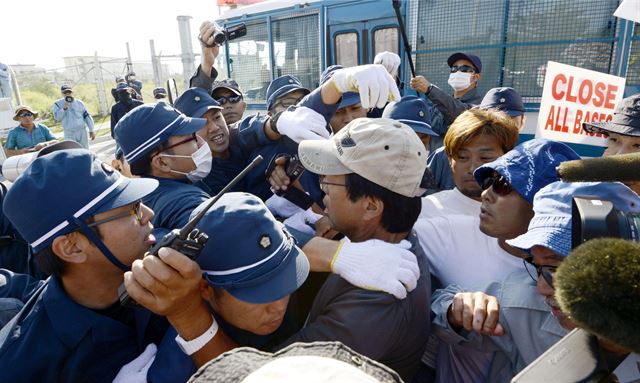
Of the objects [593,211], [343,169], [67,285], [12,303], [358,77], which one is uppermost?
[358,77]

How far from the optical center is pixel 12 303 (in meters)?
1.64

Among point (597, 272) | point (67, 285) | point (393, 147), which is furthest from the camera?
point (393, 147)

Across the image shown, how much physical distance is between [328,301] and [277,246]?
307mm

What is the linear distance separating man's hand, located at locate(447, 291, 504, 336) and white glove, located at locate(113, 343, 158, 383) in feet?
3.30

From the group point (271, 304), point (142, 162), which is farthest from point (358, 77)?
point (271, 304)

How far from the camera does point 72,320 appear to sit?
1.37 metres

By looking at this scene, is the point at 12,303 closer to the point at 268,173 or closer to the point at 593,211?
the point at 268,173

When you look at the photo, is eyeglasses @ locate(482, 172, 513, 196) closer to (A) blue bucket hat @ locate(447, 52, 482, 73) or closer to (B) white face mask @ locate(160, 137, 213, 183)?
(B) white face mask @ locate(160, 137, 213, 183)

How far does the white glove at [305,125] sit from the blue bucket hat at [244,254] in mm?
1211

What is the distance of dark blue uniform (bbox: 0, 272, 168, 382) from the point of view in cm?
129

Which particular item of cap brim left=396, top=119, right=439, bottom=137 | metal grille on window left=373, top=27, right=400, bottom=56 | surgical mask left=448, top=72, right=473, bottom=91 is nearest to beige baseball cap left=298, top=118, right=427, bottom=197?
cap brim left=396, top=119, right=439, bottom=137

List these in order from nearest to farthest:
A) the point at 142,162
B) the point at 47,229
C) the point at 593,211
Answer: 1. the point at 593,211
2. the point at 47,229
3. the point at 142,162

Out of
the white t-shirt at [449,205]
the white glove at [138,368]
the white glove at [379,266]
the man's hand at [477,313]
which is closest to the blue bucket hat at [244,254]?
the white glove at [379,266]

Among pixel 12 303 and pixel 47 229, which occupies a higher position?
pixel 47 229
